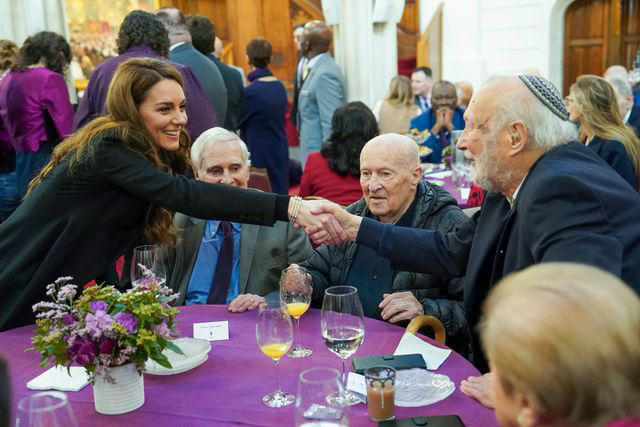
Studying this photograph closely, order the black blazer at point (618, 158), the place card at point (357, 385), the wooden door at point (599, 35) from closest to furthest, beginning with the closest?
the place card at point (357, 385) → the black blazer at point (618, 158) → the wooden door at point (599, 35)

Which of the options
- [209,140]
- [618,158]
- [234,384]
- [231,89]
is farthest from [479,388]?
[231,89]

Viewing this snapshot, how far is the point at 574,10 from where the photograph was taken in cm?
1098

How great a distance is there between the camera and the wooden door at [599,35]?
10961 millimetres

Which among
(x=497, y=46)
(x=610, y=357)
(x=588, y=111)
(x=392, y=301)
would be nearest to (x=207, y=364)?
(x=392, y=301)

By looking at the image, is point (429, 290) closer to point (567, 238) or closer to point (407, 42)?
point (567, 238)

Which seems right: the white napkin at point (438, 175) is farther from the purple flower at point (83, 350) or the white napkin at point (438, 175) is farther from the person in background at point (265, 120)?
the purple flower at point (83, 350)

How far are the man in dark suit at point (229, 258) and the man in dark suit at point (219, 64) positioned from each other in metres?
2.95

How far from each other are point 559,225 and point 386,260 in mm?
1040

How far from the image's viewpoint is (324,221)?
8.34ft

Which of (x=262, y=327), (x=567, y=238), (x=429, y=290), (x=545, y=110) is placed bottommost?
(x=429, y=290)

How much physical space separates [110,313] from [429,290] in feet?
4.58

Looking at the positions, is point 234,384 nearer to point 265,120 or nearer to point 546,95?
point 546,95

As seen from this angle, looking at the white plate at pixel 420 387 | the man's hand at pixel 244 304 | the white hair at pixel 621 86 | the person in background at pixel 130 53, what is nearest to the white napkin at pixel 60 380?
the man's hand at pixel 244 304

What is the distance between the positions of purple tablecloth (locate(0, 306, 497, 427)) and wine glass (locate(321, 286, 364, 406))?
0.52ft
